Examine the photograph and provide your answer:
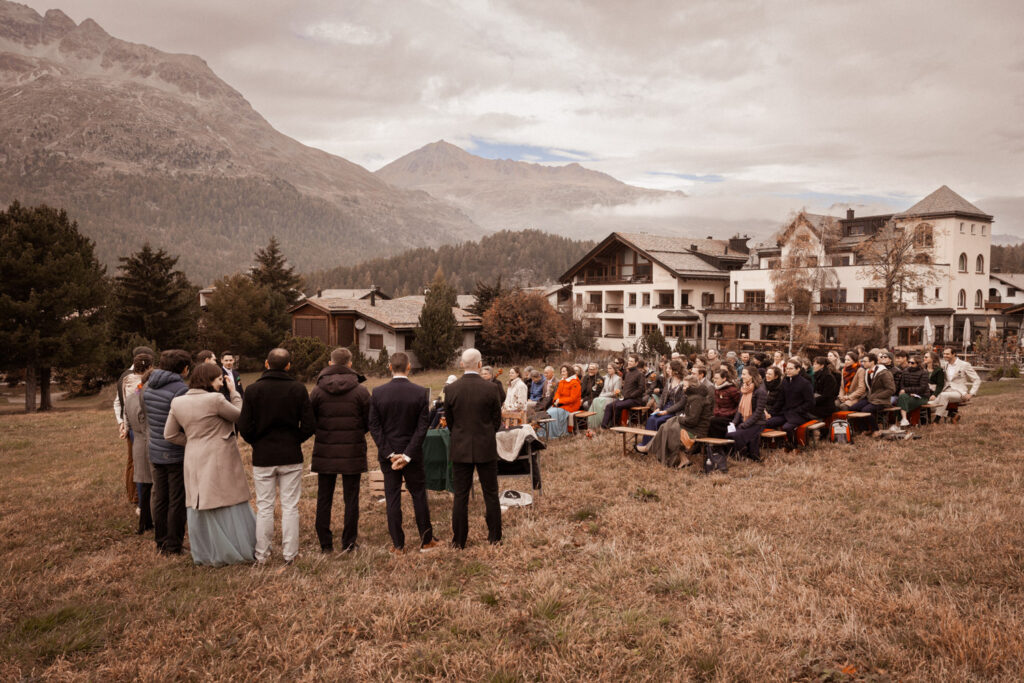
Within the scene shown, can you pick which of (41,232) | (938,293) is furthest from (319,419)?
(938,293)

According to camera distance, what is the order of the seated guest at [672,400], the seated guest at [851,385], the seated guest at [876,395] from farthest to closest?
the seated guest at [851,385] < the seated guest at [876,395] < the seated guest at [672,400]

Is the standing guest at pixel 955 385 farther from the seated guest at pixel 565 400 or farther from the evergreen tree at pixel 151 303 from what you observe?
the evergreen tree at pixel 151 303

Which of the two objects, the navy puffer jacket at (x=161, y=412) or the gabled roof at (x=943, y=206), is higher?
the gabled roof at (x=943, y=206)

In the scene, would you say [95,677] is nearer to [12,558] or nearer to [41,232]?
[12,558]

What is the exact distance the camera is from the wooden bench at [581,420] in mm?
13023

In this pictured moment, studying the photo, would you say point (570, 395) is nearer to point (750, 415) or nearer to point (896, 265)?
point (750, 415)

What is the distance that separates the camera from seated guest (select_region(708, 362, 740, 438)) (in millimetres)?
9672

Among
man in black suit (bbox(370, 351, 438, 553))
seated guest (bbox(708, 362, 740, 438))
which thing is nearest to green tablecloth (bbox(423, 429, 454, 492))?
man in black suit (bbox(370, 351, 438, 553))

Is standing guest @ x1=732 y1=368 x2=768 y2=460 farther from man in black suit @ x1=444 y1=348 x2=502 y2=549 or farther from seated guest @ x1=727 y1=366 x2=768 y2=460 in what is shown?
man in black suit @ x1=444 y1=348 x2=502 y2=549

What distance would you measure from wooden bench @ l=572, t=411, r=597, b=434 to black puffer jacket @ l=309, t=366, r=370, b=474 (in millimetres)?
7770

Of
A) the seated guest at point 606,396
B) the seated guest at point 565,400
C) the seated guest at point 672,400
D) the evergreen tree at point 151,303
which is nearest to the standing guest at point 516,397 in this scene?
the seated guest at point 565,400

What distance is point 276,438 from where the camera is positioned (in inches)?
219

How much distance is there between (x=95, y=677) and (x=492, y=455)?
3391mm

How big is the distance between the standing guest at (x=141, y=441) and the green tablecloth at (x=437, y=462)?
9.93ft
